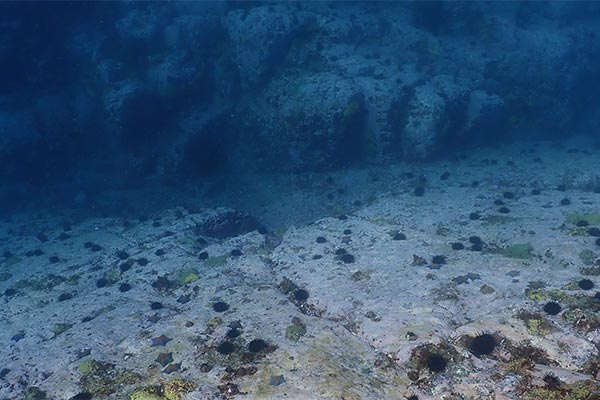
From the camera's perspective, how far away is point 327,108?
2602 cm

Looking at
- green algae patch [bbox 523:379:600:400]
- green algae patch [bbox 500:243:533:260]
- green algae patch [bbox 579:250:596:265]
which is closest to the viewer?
green algae patch [bbox 523:379:600:400]

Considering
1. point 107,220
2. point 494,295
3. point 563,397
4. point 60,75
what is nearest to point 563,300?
point 494,295

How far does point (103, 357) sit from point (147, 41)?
24719 mm

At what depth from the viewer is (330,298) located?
14.0m

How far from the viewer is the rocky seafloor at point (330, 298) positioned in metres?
10.3

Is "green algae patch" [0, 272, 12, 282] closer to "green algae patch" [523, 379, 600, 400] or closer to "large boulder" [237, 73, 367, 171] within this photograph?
"large boulder" [237, 73, 367, 171]

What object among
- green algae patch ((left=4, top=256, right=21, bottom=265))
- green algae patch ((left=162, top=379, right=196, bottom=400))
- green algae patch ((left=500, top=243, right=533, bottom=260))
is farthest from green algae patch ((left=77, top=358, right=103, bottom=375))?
green algae patch ((left=500, top=243, right=533, bottom=260))

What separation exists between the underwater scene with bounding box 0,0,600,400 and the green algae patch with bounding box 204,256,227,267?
0.08 metres

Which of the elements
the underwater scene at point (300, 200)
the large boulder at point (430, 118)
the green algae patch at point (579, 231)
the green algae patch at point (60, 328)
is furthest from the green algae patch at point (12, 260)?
the green algae patch at point (579, 231)

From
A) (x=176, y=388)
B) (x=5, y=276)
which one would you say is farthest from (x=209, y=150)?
(x=176, y=388)

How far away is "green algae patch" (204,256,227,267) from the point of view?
17.5 metres

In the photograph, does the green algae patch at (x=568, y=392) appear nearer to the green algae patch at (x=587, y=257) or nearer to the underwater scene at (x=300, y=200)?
the underwater scene at (x=300, y=200)

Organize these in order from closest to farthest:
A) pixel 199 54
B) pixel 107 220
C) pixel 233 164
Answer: pixel 107 220
pixel 233 164
pixel 199 54

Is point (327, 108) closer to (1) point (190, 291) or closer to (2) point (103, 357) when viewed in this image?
(1) point (190, 291)
